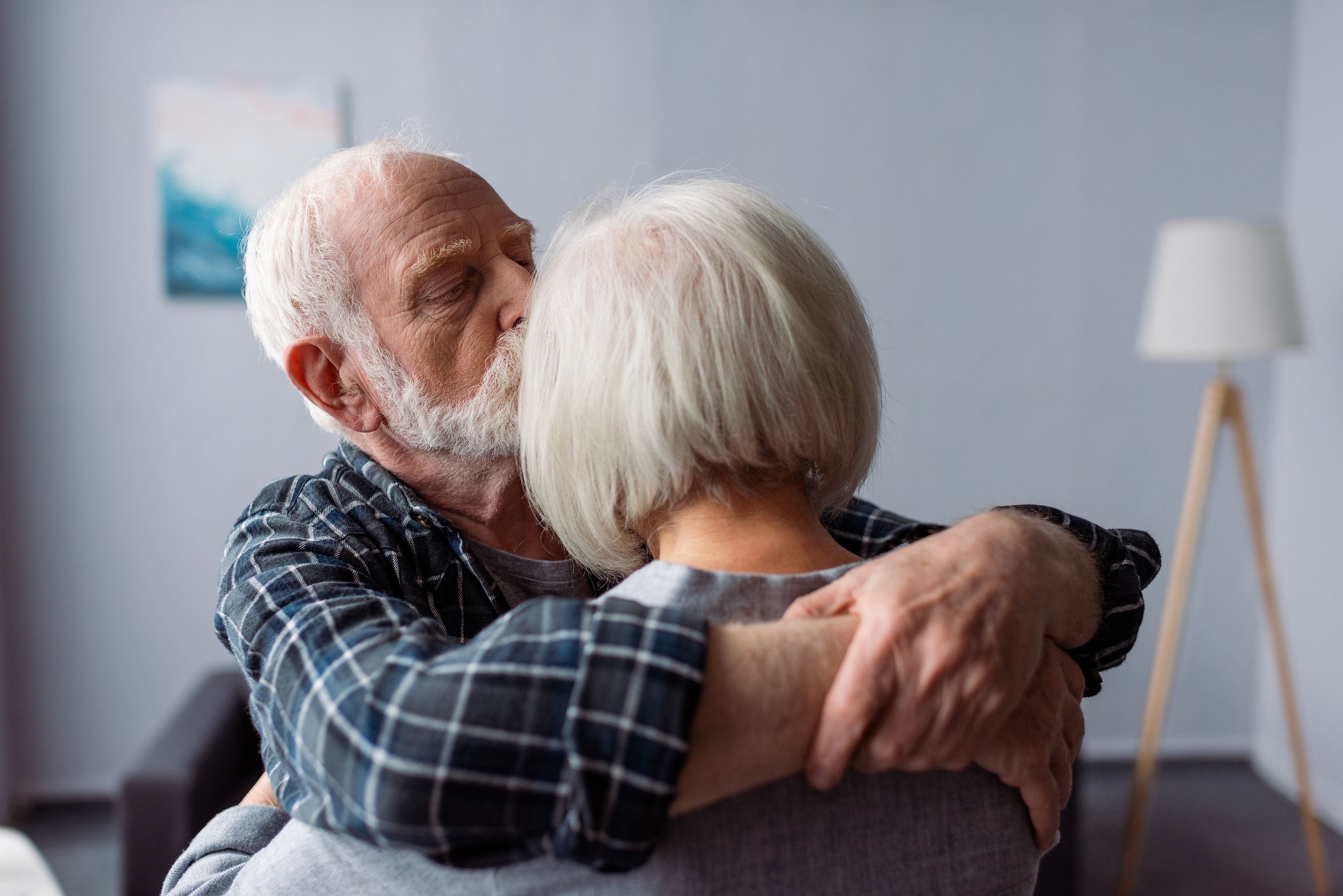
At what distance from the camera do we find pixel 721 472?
849 millimetres

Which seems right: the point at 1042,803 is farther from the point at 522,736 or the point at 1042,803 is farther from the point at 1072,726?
the point at 522,736

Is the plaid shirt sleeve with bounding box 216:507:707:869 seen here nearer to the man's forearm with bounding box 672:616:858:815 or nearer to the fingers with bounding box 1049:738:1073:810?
the man's forearm with bounding box 672:616:858:815

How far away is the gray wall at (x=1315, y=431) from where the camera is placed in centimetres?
367

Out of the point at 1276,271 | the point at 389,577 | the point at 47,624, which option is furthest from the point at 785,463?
the point at 47,624

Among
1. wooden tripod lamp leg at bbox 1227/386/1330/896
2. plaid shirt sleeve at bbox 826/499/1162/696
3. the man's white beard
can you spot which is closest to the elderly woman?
plaid shirt sleeve at bbox 826/499/1162/696

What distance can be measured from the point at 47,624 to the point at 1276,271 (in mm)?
4352

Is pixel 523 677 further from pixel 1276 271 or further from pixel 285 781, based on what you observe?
pixel 1276 271

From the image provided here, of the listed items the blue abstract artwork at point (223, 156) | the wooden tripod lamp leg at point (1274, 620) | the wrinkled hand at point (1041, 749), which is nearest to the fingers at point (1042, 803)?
the wrinkled hand at point (1041, 749)

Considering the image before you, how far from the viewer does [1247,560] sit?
4145mm

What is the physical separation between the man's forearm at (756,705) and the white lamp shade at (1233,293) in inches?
117

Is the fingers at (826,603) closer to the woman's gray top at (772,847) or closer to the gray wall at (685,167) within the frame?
the woman's gray top at (772,847)

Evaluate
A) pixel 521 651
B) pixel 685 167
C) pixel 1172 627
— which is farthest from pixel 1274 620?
pixel 521 651

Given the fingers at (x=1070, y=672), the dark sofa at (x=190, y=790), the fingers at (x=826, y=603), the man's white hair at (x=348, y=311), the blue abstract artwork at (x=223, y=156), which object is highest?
the blue abstract artwork at (x=223, y=156)

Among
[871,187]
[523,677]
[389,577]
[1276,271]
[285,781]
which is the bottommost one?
[285,781]
